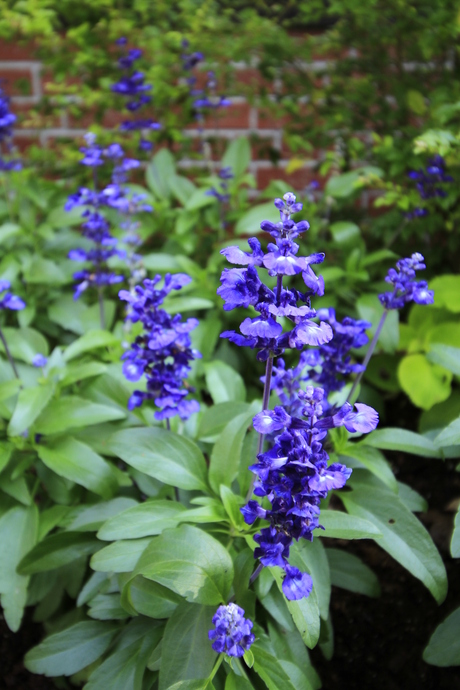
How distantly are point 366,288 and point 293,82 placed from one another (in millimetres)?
1133

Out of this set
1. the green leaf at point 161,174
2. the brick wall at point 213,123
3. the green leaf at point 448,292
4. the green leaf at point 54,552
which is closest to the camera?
the green leaf at point 54,552

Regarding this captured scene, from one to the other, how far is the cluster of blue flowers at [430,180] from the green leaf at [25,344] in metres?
1.42

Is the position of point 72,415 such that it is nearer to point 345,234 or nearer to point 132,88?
point 345,234

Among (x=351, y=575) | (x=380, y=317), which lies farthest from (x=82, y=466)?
(x=380, y=317)

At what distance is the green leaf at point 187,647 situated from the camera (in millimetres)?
1175

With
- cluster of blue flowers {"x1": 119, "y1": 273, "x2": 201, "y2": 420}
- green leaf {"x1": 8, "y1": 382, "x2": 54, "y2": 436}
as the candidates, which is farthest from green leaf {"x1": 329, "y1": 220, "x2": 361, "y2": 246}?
green leaf {"x1": 8, "y1": 382, "x2": 54, "y2": 436}

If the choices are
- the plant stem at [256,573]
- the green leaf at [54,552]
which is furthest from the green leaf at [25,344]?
the plant stem at [256,573]

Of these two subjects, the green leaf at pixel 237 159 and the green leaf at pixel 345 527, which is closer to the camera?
the green leaf at pixel 345 527

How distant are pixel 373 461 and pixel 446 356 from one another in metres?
0.38

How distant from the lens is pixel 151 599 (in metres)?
1.34

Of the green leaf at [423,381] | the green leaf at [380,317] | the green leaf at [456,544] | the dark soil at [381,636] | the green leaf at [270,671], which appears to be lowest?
the dark soil at [381,636]

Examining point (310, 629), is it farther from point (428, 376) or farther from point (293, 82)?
point (293, 82)

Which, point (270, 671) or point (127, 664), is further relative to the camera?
point (127, 664)

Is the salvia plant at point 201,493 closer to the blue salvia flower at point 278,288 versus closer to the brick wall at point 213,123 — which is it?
the blue salvia flower at point 278,288
